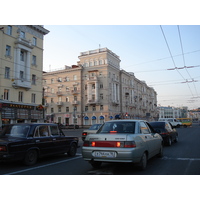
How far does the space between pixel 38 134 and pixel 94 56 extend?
52.6m

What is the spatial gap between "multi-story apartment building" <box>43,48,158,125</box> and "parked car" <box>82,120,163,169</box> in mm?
46951

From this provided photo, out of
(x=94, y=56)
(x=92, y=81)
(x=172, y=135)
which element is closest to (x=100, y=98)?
(x=92, y=81)

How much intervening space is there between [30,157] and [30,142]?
0.56 m

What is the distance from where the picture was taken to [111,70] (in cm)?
5891

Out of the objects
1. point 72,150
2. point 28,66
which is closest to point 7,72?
point 28,66

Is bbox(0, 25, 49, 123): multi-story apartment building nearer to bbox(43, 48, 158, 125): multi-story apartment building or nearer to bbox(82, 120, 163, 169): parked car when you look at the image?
bbox(43, 48, 158, 125): multi-story apartment building

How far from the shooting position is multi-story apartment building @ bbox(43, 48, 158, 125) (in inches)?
2244

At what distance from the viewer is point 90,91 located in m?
58.2

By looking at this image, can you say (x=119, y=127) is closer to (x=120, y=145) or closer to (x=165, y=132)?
(x=120, y=145)

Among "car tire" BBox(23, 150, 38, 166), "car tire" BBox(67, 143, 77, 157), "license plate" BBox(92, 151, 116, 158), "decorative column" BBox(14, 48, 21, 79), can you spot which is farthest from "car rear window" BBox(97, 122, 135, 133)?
"decorative column" BBox(14, 48, 21, 79)

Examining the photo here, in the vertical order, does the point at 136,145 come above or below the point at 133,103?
below

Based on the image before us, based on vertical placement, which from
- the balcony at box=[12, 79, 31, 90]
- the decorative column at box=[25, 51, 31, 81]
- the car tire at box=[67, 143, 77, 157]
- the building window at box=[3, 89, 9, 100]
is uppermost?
the decorative column at box=[25, 51, 31, 81]

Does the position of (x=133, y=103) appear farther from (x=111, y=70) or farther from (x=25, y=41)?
(x=25, y=41)

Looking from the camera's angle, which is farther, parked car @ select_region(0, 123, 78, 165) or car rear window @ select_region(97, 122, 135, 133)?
parked car @ select_region(0, 123, 78, 165)
